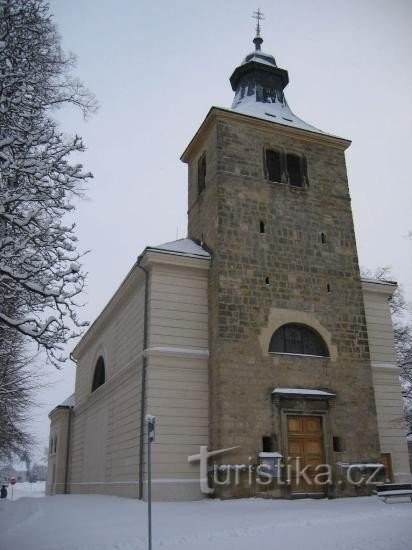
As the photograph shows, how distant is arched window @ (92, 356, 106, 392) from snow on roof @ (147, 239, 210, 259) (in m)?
9.41

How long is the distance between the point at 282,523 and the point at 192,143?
50.9ft

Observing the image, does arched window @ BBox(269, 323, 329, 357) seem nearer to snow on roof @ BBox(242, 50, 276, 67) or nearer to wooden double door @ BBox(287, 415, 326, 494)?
Answer: wooden double door @ BBox(287, 415, 326, 494)

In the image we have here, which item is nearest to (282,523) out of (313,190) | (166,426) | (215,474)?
(215,474)

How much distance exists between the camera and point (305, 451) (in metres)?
17.0

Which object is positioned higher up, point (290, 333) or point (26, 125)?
point (26, 125)

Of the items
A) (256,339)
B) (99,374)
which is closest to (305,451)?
(256,339)

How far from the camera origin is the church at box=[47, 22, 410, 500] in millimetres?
16500

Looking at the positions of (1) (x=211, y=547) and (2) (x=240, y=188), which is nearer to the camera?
(1) (x=211, y=547)

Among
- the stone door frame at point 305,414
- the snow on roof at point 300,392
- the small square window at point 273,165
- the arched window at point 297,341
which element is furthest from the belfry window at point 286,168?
the stone door frame at point 305,414

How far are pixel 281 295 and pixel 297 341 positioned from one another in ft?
5.34

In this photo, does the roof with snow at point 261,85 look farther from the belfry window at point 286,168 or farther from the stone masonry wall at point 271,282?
the stone masonry wall at point 271,282

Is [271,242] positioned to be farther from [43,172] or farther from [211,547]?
[211,547]

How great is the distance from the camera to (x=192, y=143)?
22250 millimetres

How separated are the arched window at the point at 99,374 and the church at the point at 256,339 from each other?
11.6ft
